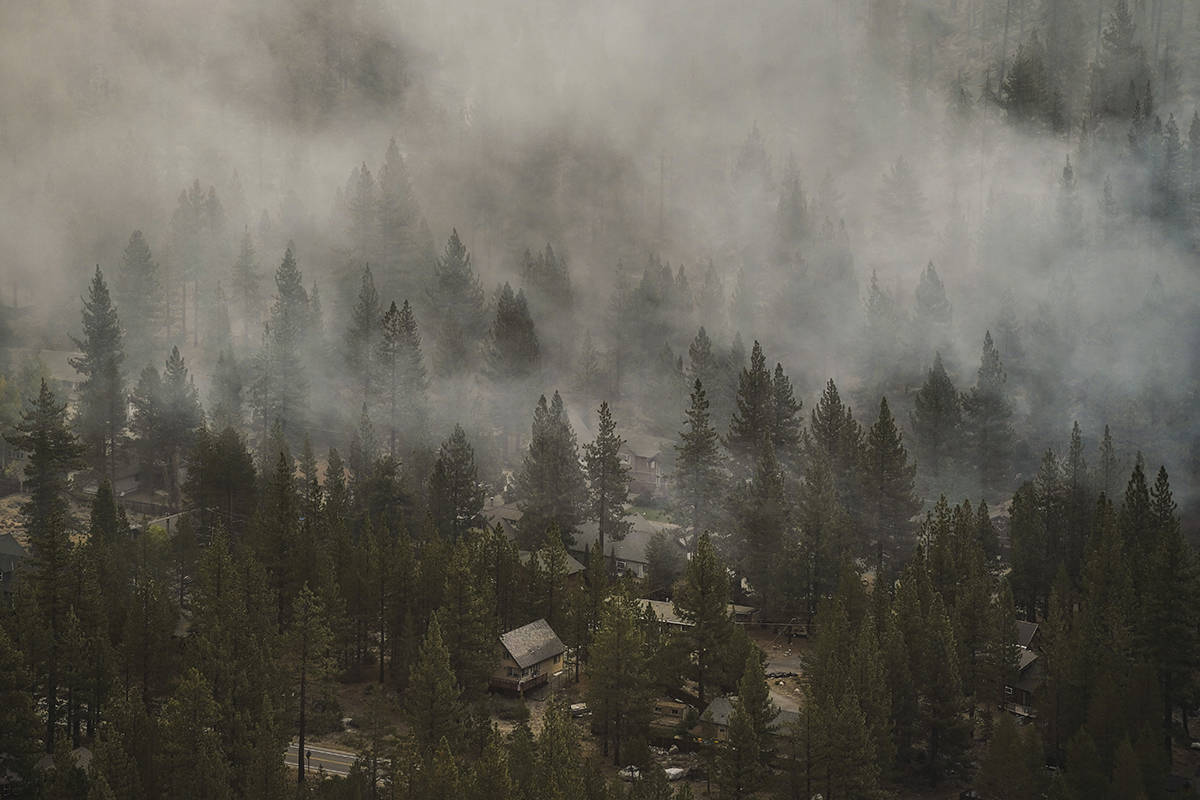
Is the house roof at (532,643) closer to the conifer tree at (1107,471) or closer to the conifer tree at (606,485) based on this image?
the conifer tree at (606,485)

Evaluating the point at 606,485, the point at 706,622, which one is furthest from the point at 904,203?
the point at 706,622

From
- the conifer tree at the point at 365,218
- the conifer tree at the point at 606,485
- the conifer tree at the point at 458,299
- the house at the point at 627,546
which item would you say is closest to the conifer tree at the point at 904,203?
the conifer tree at the point at 458,299

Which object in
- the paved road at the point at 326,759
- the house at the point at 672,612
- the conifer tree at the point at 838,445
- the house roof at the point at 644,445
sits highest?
the house roof at the point at 644,445

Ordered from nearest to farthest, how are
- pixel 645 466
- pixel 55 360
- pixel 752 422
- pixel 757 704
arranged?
pixel 757 704, pixel 752 422, pixel 645 466, pixel 55 360

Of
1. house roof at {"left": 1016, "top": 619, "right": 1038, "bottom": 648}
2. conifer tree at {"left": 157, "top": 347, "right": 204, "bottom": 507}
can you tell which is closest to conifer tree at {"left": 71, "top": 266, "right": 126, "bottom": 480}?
conifer tree at {"left": 157, "top": 347, "right": 204, "bottom": 507}

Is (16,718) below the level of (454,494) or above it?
below

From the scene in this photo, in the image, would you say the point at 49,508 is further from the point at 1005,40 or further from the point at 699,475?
the point at 1005,40
